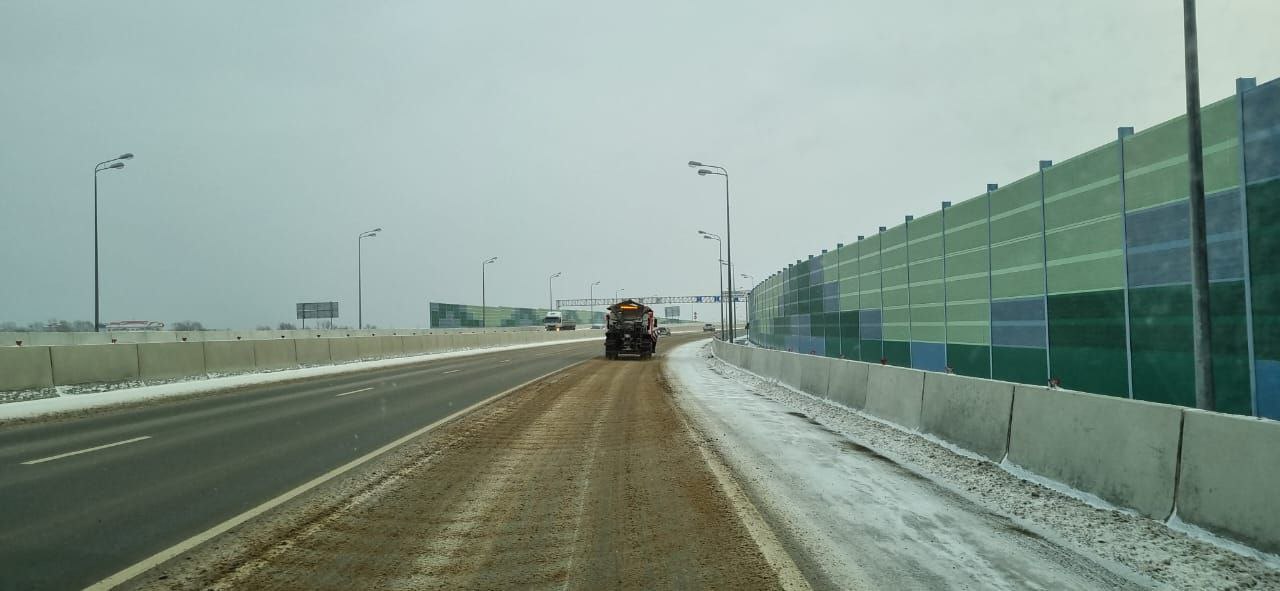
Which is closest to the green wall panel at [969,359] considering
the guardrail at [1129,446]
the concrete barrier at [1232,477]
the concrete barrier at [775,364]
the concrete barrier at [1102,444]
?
the concrete barrier at [775,364]

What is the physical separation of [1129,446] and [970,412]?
9.45ft

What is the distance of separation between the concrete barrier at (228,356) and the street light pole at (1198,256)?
2507cm

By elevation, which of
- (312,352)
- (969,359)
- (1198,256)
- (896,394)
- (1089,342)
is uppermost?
(1198,256)

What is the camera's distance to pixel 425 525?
572 centimetres

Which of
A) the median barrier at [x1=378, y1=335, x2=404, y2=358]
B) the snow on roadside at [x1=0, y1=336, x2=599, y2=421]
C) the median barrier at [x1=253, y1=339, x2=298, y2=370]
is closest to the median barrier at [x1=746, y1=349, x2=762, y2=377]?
the snow on roadside at [x1=0, y1=336, x2=599, y2=421]

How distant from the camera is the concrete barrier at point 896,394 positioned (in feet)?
36.0

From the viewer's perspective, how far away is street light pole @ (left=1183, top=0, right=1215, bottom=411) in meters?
6.80

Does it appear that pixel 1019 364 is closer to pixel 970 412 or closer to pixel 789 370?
pixel 970 412

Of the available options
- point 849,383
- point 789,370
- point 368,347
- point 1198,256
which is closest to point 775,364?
point 789,370

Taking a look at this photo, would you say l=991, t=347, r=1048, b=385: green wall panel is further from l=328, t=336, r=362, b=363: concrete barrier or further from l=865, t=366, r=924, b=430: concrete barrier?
l=328, t=336, r=362, b=363: concrete barrier

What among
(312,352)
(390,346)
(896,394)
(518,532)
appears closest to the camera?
(518,532)

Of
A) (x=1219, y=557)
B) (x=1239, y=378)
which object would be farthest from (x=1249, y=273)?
(x=1219, y=557)

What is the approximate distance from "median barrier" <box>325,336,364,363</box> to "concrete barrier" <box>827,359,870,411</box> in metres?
23.4

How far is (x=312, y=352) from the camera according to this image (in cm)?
2919
